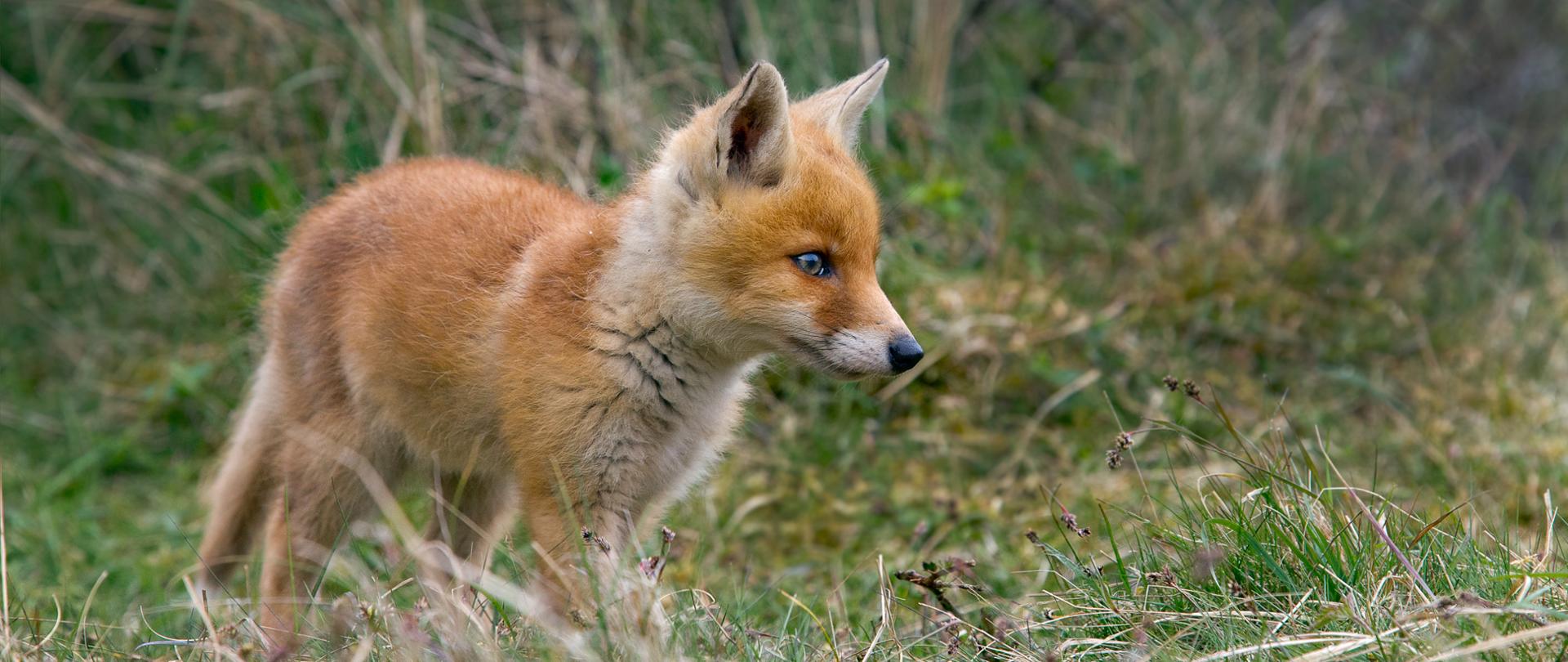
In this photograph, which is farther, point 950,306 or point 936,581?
point 950,306

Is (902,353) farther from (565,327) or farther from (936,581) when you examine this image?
(565,327)

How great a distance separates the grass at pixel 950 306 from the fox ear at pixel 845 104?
1.27 metres

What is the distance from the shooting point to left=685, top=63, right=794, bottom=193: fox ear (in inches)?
141

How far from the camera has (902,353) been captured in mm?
3533

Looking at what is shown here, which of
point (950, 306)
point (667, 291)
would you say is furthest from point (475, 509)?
point (950, 306)

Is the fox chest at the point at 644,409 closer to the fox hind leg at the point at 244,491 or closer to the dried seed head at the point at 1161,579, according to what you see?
the dried seed head at the point at 1161,579

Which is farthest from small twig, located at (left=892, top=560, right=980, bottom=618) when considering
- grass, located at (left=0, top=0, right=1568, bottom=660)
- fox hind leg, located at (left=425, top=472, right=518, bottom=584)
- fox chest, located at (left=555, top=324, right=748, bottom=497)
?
fox hind leg, located at (left=425, top=472, right=518, bottom=584)

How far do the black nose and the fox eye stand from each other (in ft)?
0.94

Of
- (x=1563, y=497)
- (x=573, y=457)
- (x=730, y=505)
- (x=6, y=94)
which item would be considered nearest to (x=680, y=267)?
(x=573, y=457)

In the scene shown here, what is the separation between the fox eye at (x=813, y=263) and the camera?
3.67 meters

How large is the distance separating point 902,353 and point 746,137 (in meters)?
0.72

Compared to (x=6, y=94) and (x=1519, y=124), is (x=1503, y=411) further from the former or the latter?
(x=6, y=94)

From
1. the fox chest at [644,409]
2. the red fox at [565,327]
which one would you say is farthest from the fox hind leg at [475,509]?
the fox chest at [644,409]

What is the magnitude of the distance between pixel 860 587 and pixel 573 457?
1537 mm
